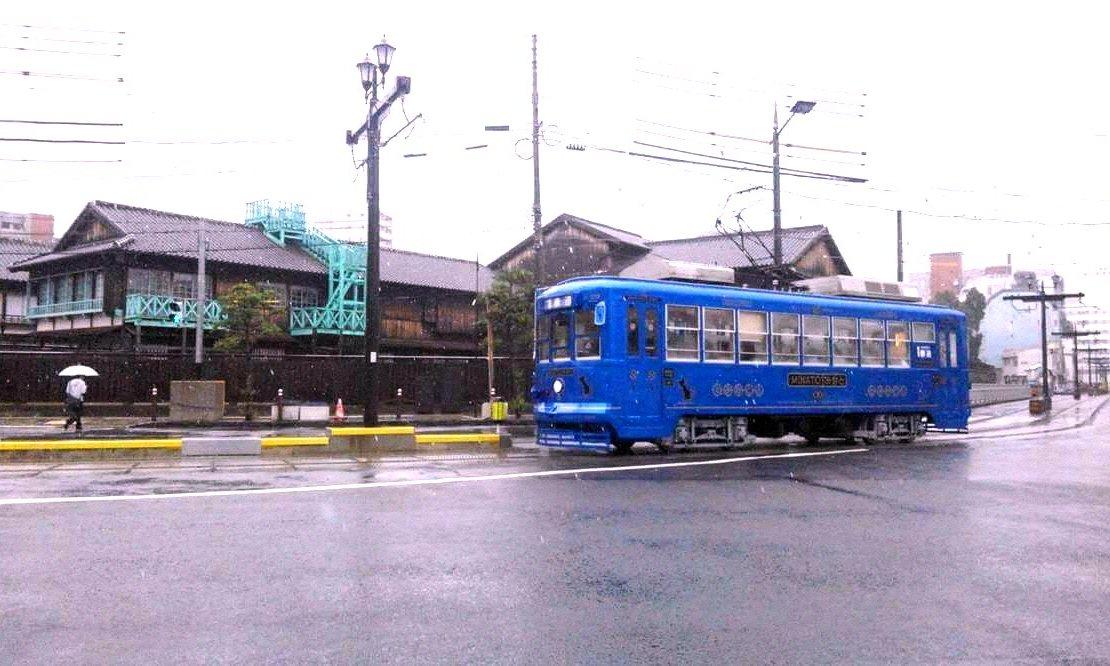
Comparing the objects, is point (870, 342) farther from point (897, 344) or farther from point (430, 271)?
point (430, 271)

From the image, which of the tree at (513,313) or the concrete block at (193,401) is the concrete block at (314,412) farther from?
the tree at (513,313)

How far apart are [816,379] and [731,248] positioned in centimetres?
2578

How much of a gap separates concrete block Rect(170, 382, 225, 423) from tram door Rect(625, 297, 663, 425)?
673 inches

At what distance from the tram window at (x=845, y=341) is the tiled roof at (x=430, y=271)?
25734 mm

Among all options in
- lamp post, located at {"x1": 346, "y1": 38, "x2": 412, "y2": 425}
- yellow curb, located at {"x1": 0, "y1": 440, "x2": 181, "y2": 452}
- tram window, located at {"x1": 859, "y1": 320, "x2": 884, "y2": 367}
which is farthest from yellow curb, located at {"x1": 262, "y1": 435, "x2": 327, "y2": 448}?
tram window, located at {"x1": 859, "y1": 320, "x2": 884, "y2": 367}

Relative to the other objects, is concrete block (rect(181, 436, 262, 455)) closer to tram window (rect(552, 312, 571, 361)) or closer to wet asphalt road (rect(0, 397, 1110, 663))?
wet asphalt road (rect(0, 397, 1110, 663))

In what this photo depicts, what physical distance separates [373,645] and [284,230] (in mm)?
39317

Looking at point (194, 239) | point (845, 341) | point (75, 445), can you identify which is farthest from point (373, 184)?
point (194, 239)

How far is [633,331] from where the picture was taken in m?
15.4

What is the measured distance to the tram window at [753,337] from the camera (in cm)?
1688

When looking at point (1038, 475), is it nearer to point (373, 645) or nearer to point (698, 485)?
point (698, 485)

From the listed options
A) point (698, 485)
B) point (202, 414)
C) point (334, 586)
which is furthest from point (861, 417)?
point (202, 414)

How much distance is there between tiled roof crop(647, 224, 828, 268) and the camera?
138 ft

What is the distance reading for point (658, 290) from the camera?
1576 cm
